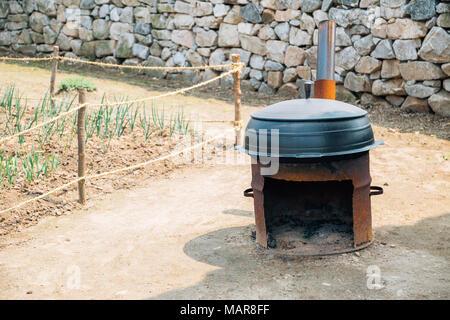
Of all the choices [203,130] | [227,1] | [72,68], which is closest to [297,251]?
[203,130]

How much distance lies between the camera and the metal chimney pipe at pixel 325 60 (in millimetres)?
4262

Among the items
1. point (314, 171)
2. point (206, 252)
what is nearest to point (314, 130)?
point (314, 171)

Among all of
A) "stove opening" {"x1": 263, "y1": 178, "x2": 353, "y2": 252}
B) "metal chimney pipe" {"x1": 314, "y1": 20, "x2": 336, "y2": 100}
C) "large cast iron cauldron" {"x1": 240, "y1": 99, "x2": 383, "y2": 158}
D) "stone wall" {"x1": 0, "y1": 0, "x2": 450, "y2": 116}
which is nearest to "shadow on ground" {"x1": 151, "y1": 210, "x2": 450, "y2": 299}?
"stove opening" {"x1": 263, "y1": 178, "x2": 353, "y2": 252}

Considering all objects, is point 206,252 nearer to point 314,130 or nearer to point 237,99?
point 314,130

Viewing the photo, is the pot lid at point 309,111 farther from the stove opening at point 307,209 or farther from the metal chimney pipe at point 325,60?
the stove opening at point 307,209

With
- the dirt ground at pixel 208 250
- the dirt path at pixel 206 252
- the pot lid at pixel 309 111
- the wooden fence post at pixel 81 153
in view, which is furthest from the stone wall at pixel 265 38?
the wooden fence post at pixel 81 153

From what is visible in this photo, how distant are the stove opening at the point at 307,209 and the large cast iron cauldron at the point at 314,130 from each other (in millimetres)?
598

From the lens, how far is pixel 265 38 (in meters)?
9.62

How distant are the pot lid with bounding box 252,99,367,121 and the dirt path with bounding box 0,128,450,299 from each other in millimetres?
994

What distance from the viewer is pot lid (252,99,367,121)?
3.68 metres

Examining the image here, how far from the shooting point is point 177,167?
6422 mm

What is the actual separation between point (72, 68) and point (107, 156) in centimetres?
553

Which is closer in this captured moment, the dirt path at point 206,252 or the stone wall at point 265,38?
the dirt path at point 206,252

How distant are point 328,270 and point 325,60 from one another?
1.59 m
